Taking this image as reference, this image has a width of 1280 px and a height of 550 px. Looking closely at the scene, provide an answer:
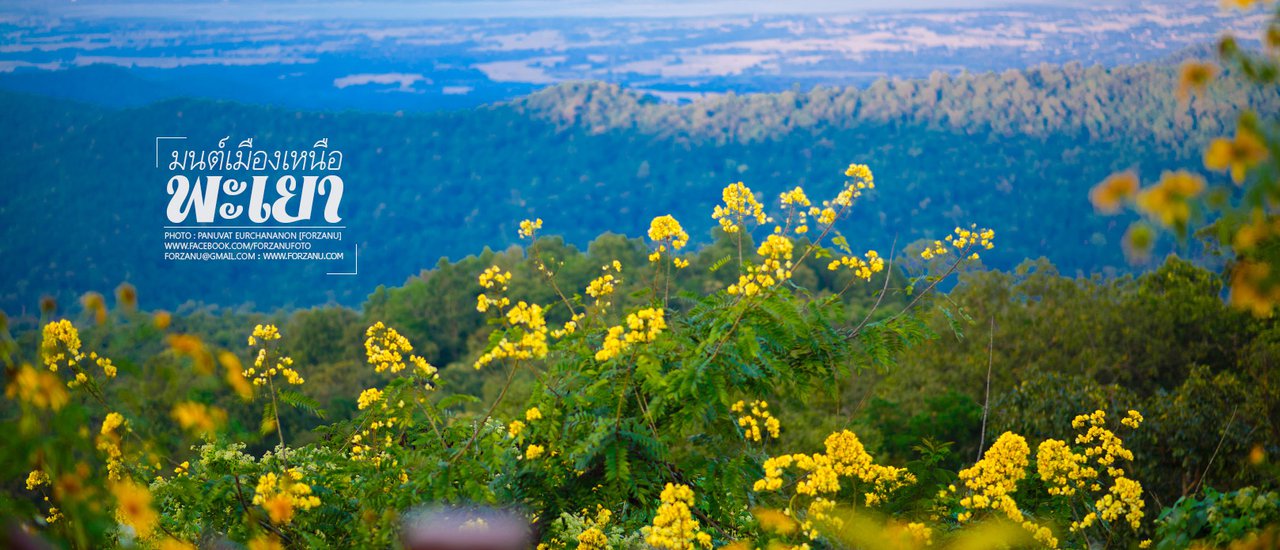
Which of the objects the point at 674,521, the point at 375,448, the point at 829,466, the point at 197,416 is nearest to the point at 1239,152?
the point at 197,416

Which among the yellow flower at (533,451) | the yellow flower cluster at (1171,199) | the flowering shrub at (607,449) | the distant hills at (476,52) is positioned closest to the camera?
the yellow flower cluster at (1171,199)

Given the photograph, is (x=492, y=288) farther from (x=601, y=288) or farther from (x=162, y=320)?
(x=162, y=320)

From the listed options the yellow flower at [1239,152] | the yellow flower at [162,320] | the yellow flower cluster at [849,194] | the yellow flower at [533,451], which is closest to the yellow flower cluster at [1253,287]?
the yellow flower at [1239,152]

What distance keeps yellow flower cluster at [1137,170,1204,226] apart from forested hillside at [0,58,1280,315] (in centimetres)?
3945

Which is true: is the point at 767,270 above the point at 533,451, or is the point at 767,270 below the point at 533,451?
above

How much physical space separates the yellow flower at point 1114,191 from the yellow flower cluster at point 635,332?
5.57ft

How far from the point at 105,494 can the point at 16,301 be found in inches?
1710

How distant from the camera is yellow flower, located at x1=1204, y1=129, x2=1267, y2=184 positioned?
3.53 feet

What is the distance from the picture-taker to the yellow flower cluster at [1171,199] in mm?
1045

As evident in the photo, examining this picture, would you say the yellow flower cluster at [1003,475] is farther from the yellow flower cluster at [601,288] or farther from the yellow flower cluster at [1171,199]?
the yellow flower cluster at [1171,199]

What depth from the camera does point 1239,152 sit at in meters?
1.08

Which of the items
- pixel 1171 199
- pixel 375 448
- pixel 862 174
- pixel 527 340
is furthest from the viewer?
pixel 862 174

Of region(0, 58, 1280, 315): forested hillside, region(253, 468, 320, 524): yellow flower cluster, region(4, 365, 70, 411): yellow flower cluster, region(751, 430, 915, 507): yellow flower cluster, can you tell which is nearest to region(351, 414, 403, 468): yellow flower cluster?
region(253, 468, 320, 524): yellow flower cluster

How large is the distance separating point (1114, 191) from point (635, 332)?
1.83m
